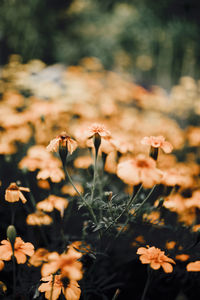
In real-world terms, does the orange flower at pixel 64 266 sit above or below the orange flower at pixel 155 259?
above

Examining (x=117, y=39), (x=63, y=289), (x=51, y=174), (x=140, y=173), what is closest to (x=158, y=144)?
(x=140, y=173)

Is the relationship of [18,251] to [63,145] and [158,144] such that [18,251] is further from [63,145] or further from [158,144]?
[158,144]

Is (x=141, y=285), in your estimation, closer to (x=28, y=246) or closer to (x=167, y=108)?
(x=28, y=246)

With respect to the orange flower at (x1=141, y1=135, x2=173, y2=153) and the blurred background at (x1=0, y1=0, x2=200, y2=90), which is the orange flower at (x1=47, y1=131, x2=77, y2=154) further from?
the blurred background at (x1=0, y1=0, x2=200, y2=90)

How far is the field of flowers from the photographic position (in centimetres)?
89

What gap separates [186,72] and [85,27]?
2929 millimetres

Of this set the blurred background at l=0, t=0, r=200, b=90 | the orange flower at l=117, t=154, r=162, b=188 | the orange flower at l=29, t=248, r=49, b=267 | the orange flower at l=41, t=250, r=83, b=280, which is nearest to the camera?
the orange flower at l=41, t=250, r=83, b=280

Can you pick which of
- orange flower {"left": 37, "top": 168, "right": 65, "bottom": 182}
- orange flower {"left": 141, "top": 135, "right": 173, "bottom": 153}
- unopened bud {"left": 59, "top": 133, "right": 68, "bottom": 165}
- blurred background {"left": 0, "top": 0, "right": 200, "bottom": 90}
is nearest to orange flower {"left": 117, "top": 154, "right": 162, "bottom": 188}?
orange flower {"left": 141, "top": 135, "right": 173, "bottom": 153}

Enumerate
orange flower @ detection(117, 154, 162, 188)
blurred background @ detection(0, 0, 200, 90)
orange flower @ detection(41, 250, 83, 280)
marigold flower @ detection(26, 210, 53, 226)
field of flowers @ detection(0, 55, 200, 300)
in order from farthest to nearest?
blurred background @ detection(0, 0, 200, 90), marigold flower @ detection(26, 210, 53, 226), field of flowers @ detection(0, 55, 200, 300), orange flower @ detection(117, 154, 162, 188), orange flower @ detection(41, 250, 83, 280)

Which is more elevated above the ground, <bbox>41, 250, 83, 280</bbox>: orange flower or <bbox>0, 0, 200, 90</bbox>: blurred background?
<bbox>0, 0, 200, 90</bbox>: blurred background

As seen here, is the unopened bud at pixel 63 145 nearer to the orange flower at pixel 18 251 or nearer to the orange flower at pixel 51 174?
the orange flower at pixel 51 174

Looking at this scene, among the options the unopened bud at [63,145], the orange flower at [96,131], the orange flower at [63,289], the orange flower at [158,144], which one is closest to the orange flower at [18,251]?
the orange flower at [63,289]

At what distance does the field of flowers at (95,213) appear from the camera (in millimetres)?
888

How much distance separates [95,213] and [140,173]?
0.63 m
